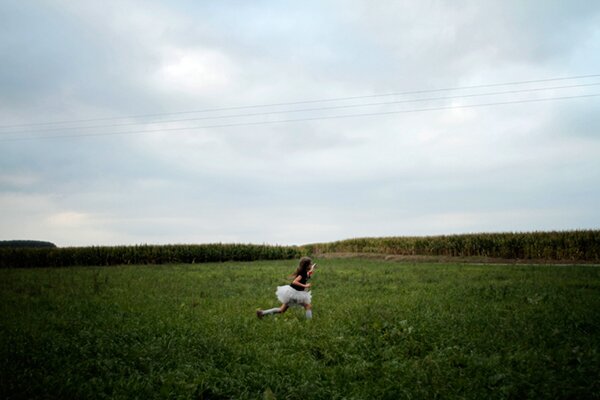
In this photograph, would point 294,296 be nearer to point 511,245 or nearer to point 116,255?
point 511,245

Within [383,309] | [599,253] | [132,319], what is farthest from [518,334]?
[599,253]

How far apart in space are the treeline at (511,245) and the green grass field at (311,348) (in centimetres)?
2666

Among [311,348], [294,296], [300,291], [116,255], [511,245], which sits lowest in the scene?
[311,348]

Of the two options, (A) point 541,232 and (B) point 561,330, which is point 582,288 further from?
(A) point 541,232

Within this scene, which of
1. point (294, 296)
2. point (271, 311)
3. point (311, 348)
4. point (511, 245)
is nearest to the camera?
point (311, 348)

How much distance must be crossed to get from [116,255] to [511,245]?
39.4 metres

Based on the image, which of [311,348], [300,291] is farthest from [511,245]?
[311,348]

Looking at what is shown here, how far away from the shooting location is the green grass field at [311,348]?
7414 mm

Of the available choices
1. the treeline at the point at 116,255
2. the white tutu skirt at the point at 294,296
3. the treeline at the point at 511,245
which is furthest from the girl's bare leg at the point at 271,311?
the treeline at the point at 116,255

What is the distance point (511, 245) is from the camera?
4162cm

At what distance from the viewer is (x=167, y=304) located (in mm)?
14664

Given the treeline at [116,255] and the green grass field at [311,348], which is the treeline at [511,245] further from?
the green grass field at [311,348]

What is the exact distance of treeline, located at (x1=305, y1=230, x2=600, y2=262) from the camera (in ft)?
124

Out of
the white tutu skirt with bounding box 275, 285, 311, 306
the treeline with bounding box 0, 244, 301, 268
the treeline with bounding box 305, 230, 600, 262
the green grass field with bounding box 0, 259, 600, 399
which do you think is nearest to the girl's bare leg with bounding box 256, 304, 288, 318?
the green grass field with bounding box 0, 259, 600, 399
